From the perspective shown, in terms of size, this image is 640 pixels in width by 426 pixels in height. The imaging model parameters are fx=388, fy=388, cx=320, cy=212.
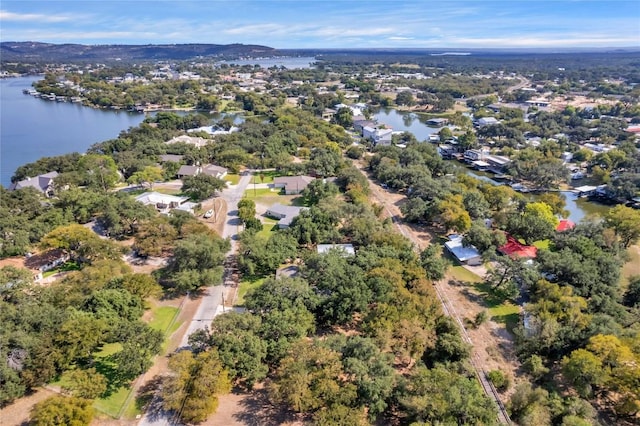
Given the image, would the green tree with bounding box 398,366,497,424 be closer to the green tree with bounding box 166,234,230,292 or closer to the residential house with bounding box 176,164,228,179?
the green tree with bounding box 166,234,230,292

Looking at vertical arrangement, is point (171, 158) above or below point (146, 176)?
above

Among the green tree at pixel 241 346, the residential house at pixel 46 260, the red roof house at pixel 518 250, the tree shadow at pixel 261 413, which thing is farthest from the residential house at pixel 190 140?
the tree shadow at pixel 261 413

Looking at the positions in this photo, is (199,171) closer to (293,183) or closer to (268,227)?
(293,183)

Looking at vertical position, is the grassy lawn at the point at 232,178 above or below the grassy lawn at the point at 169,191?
above

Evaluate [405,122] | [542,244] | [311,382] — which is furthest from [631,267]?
[405,122]

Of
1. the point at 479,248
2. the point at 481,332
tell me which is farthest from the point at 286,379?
the point at 479,248

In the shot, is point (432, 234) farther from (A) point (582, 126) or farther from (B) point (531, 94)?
(B) point (531, 94)

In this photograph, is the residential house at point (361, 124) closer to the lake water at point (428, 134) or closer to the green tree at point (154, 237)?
the lake water at point (428, 134)
